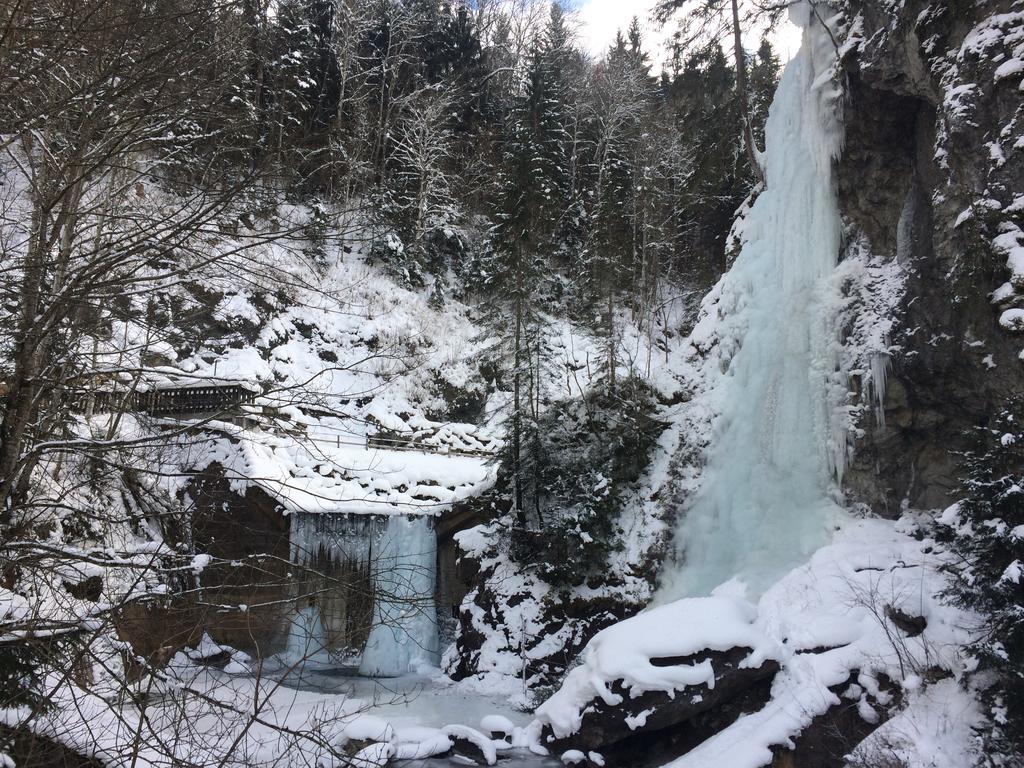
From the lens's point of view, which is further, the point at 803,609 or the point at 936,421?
A: the point at 936,421

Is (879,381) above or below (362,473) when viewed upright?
above

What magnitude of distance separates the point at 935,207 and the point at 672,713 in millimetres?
9571

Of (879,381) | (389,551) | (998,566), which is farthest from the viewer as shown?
(389,551)

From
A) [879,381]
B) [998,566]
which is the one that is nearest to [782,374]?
[879,381]

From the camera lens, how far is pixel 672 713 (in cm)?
887

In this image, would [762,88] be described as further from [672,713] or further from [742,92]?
[672,713]

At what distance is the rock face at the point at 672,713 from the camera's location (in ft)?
29.2

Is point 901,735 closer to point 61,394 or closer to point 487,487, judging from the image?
point 61,394

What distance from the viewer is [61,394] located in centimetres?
384

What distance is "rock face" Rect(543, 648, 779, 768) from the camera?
889 cm

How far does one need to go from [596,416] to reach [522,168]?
7.57 m

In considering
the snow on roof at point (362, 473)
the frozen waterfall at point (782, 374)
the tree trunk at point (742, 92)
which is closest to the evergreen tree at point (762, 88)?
the tree trunk at point (742, 92)

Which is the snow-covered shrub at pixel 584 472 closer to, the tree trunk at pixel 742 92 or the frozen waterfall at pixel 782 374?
the frozen waterfall at pixel 782 374

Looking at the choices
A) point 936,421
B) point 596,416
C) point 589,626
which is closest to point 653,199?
point 596,416
